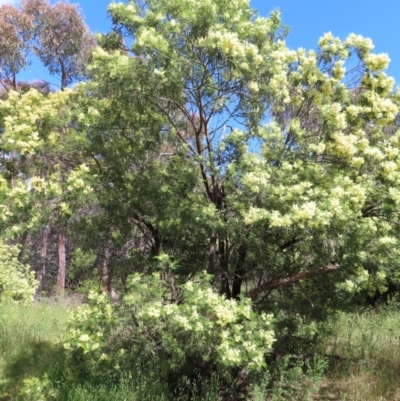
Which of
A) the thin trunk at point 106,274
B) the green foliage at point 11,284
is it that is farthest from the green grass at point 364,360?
the green foliage at point 11,284

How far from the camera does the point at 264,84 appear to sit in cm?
434

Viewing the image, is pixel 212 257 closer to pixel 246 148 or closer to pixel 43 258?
pixel 246 148

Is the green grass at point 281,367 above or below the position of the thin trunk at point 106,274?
below

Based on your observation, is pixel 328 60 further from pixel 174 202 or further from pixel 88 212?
pixel 88 212

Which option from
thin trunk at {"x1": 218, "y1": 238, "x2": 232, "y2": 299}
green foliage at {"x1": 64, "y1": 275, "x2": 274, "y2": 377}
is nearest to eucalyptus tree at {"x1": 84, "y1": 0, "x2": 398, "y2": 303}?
thin trunk at {"x1": 218, "y1": 238, "x2": 232, "y2": 299}

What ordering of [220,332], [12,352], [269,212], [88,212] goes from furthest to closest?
[12,352], [88,212], [269,212], [220,332]

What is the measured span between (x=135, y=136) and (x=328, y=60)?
7.41 ft

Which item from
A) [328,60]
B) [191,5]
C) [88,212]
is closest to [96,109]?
[88,212]

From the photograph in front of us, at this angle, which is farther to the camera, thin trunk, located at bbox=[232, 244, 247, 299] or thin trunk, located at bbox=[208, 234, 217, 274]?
thin trunk, located at bbox=[208, 234, 217, 274]

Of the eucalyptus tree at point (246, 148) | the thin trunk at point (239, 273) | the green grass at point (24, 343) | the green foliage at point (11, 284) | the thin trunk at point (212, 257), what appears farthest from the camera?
the green foliage at point (11, 284)

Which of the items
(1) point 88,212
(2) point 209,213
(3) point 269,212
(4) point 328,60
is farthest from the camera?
(1) point 88,212

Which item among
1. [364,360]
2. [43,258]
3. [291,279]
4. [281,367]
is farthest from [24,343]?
[43,258]

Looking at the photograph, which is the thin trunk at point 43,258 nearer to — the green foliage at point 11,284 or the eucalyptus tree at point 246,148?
the green foliage at point 11,284

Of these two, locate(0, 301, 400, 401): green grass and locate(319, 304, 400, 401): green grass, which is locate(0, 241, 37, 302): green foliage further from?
locate(319, 304, 400, 401): green grass
